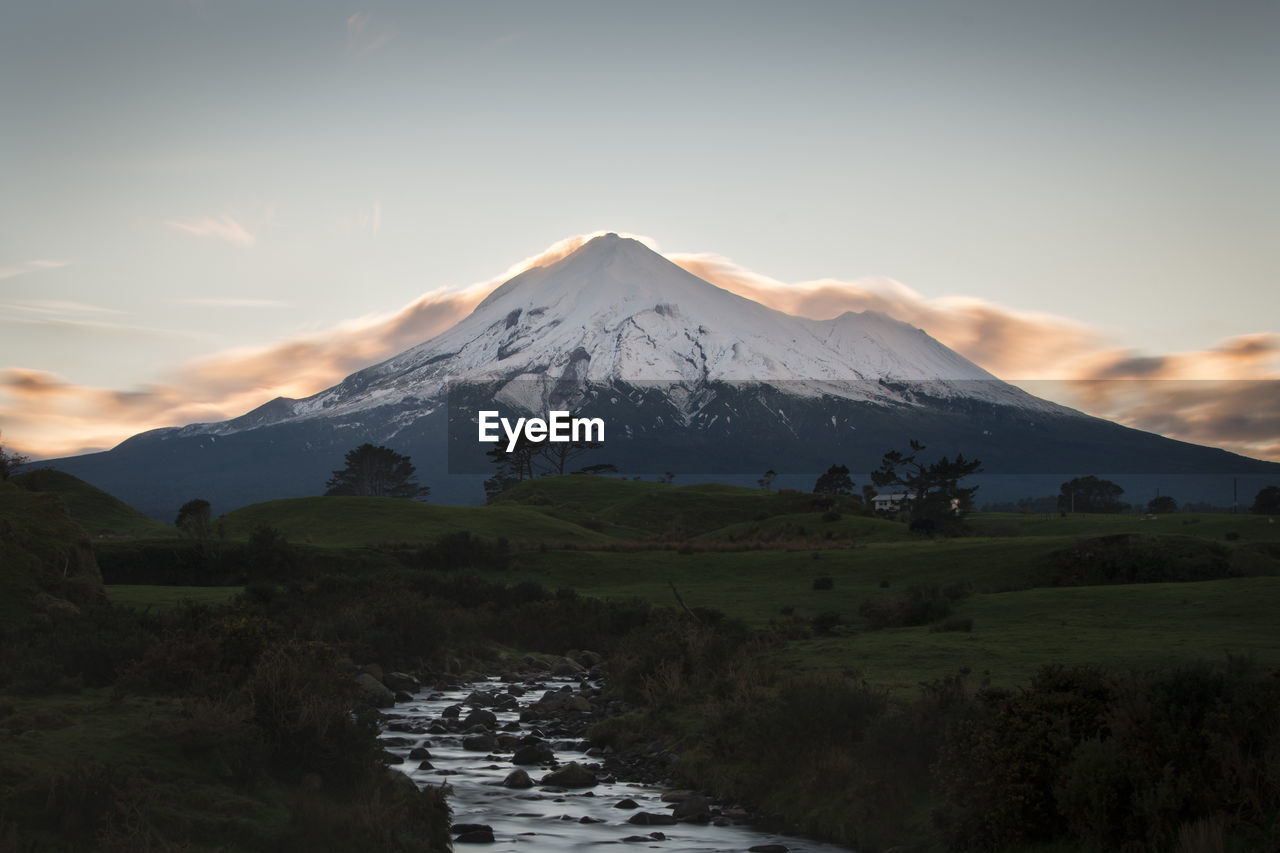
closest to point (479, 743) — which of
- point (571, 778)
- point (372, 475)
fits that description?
point (571, 778)

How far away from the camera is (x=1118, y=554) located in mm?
53531

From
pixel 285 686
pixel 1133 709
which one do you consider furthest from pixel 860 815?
pixel 285 686

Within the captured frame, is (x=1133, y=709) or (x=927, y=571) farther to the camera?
(x=927, y=571)

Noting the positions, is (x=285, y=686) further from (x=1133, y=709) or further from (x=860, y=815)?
(x=1133, y=709)

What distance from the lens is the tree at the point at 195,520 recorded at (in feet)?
220

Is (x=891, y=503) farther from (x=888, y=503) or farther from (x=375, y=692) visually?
(x=375, y=692)

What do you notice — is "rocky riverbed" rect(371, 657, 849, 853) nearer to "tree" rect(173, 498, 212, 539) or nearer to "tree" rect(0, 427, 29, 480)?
"tree" rect(0, 427, 29, 480)

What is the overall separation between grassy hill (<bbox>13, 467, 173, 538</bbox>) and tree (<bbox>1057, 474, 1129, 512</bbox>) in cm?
12327

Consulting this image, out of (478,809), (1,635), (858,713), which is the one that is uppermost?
(1,635)

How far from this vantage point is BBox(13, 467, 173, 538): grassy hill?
78.4 meters

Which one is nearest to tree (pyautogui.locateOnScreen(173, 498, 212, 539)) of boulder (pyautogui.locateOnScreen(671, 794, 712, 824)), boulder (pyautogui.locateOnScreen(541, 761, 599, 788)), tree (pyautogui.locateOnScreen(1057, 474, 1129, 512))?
boulder (pyautogui.locateOnScreen(541, 761, 599, 788))

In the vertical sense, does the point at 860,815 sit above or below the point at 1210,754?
below

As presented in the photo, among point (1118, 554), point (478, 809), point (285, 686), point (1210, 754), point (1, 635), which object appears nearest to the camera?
point (1210, 754)

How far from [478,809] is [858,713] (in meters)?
7.69
